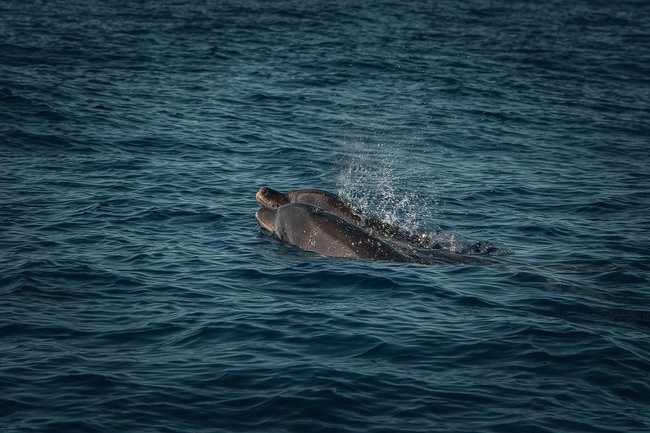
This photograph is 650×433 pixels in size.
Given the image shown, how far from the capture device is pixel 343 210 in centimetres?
1898

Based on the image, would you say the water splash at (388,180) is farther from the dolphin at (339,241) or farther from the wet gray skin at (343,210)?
the dolphin at (339,241)

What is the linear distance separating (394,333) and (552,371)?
2.43m

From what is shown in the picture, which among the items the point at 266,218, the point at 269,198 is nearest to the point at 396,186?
the point at 269,198

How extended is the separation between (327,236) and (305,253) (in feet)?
1.79

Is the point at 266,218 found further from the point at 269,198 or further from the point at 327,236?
the point at 327,236

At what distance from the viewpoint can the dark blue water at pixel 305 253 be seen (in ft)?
37.8

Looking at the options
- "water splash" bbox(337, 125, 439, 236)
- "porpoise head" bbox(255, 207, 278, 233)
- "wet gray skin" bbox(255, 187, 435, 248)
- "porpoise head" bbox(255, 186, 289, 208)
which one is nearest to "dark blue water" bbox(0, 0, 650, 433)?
"water splash" bbox(337, 125, 439, 236)

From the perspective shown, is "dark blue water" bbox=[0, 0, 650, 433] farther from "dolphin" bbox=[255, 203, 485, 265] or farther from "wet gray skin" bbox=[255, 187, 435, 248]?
"wet gray skin" bbox=[255, 187, 435, 248]

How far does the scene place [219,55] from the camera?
125 feet

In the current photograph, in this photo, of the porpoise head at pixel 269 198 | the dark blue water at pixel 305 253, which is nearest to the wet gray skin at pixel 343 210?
the porpoise head at pixel 269 198

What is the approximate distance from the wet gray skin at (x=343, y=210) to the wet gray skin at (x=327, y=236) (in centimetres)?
87

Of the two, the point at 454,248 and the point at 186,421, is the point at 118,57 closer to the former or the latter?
the point at 454,248

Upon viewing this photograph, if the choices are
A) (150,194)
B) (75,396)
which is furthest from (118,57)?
(75,396)

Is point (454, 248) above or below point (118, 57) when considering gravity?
below
